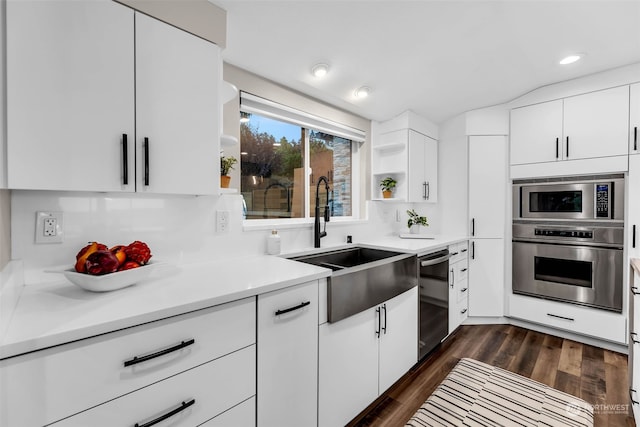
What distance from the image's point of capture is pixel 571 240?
105 inches

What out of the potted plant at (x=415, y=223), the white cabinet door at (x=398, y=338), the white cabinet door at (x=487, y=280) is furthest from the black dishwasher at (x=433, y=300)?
the white cabinet door at (x=487, y=280)

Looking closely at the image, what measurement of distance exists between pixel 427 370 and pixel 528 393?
648 millimetres

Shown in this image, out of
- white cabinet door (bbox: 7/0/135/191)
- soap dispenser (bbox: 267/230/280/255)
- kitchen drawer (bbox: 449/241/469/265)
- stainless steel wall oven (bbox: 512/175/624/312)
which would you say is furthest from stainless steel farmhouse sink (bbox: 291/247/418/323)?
stainless steel wall oven (bbox: 512/175/624/312)

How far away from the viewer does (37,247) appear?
3.91 feet

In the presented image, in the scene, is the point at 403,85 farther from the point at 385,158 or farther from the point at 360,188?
the point at 360,188

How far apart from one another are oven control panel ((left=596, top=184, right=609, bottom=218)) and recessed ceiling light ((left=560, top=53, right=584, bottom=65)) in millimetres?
1098

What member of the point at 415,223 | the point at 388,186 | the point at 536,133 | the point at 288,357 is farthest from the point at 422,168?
the point at 288,357

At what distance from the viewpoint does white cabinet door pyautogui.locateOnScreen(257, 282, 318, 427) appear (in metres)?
1.20

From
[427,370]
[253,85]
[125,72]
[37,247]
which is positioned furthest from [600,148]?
[37,247]

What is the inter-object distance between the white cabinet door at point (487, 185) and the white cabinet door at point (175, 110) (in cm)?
276

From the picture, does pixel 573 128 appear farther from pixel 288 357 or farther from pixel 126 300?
pixel 126 300

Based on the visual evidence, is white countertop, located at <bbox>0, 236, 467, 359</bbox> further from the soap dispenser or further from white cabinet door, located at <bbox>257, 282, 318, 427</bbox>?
the soap dispenser

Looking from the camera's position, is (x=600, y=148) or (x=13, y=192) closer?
(x=13, y=192)

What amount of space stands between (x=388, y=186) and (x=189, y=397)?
252 centimetres
